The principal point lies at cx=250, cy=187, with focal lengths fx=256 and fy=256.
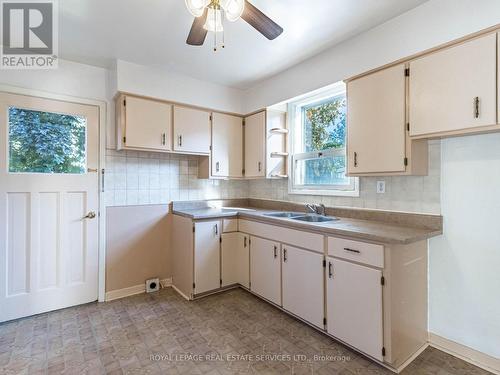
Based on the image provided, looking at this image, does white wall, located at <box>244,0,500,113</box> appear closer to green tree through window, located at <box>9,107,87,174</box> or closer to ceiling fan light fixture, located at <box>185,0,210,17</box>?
ceiling fan light fixture, located at <box>185,0,210,17</box>

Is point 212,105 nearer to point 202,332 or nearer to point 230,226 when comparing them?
point 230,226

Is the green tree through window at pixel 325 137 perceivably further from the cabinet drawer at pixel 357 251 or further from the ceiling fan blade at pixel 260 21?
the ceiling fan blade at pixel 260 21

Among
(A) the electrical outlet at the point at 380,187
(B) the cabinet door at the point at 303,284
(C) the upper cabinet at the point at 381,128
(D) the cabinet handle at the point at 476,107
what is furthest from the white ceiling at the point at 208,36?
(B) the cabinet door at the point at 303,284

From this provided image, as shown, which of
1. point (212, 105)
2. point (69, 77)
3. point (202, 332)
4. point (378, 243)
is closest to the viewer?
point (378, 243)

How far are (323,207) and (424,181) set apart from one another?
3.10ft

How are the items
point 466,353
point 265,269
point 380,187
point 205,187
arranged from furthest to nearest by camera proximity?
point 205,187 < point 265,269 < point 380,187 < point 466,353

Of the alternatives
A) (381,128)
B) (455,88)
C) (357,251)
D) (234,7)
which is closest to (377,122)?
A: (381,128)

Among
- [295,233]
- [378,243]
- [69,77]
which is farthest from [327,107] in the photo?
[69,77]

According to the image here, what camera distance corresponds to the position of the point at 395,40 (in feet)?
6.39

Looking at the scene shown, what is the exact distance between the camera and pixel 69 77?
2609 mm

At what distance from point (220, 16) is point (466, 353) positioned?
2779 millimetres

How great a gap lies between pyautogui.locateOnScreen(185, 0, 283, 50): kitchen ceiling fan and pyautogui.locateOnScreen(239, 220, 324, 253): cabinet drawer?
1523mm

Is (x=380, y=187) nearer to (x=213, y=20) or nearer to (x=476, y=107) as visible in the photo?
(x=476, y=107)

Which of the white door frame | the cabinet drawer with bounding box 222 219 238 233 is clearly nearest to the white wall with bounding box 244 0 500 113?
the cabinet drawer with bounding box 222 219 238 233
